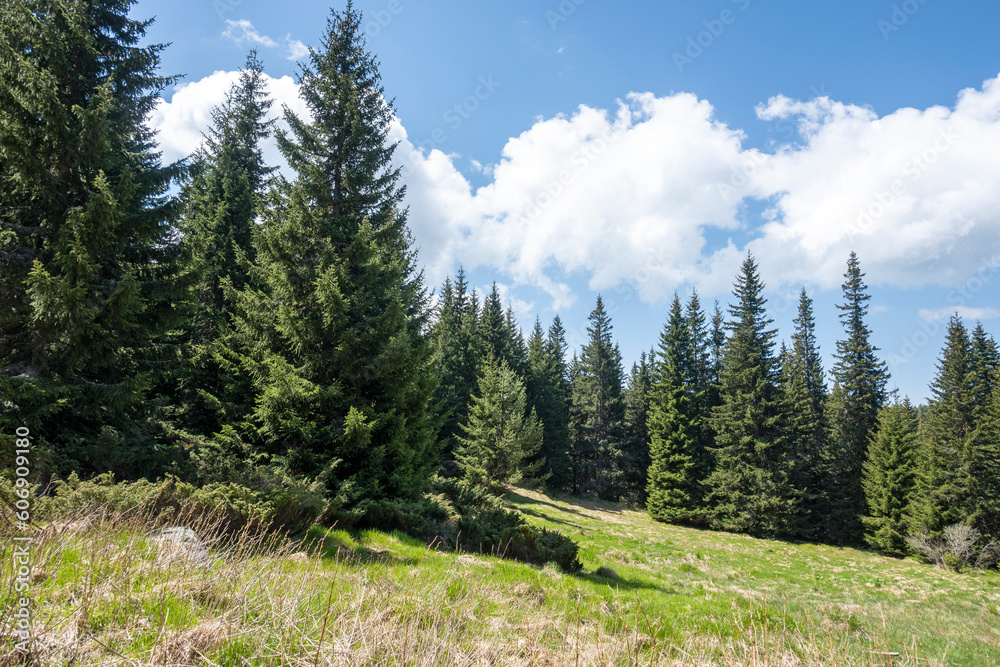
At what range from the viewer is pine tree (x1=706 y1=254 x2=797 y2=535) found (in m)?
31.0

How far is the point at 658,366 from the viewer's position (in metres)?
38.6

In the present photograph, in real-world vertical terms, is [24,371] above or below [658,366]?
below

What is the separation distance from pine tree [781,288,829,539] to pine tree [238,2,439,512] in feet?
107

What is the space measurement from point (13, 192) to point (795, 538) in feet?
144

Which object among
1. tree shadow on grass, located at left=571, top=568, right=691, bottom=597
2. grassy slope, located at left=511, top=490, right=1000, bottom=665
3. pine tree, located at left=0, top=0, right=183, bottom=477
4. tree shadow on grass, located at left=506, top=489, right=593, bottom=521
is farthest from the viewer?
tree shadow on grass, located at left=506, top=489, right=593, bottom=521

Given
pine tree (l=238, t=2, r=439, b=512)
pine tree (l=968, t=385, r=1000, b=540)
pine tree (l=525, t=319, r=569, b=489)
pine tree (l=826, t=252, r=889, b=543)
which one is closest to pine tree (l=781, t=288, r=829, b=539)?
pine tree (l=826, t=252, r=889, b=543)

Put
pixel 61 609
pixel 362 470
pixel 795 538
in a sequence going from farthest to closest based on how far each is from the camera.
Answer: pixel 795 538 < pixel 362 470 < pixel 61 609

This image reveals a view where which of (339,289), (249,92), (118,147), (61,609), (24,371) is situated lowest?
(61,609)

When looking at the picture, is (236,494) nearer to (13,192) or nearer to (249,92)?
(13,192)

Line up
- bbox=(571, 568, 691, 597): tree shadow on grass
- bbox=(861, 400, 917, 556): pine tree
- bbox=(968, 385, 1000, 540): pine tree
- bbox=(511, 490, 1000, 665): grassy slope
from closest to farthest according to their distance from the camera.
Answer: bbox=(511, 490, 1000, 665): grassy slope < bbox=(571, 568, 691, 597): tree shadow on grass < bbox=(968, 385, 1000, 540): pine tree < bbox=(861, 400, 917, 556): pine tree

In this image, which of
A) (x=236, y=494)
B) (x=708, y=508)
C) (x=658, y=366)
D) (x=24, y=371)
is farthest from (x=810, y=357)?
(x=24, y=371)

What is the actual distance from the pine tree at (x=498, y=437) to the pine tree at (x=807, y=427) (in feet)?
68.4

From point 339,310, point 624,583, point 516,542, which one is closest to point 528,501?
point 516,542

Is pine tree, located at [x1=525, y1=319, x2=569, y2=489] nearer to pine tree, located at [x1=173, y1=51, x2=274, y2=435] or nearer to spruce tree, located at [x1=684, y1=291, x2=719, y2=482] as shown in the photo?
spruce tree, located at [x1=684, y1=291, x2=719, y2=482]
